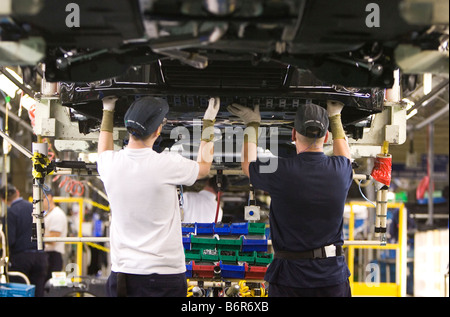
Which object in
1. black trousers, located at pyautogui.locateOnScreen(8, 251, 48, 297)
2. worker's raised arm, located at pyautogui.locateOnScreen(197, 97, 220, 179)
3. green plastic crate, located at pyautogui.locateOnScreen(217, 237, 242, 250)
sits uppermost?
worker's raised arm, located at pyautogui.locateOnScreen(197, 97, 220, 179)

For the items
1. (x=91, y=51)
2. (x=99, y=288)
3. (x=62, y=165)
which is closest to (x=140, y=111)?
(x=91, y=51)

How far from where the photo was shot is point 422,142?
808 inches

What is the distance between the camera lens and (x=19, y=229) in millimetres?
7914

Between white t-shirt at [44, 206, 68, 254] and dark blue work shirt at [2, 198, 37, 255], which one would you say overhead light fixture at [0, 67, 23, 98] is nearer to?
dark blue work shirt at [2, 198, 37, 255]

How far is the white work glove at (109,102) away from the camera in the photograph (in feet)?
12.5

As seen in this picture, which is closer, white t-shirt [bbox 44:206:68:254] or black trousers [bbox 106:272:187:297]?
black trousers [bbox 106:272:187:297]

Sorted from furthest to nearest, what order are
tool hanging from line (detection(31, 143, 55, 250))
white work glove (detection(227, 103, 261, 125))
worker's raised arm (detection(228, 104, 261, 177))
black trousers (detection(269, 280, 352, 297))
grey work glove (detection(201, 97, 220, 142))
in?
tool hanging from line (detection(31, 143, 55, 250)) → white work glove (detection(227, 103, 261, 125)) → worker's raised arm (detection(228, 104, 261, 177)) → grey work glove (detection(201, 97, 220, 142)) → black trousers (detection(269, 280, 352, 297))

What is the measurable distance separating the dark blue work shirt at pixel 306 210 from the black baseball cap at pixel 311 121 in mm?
116

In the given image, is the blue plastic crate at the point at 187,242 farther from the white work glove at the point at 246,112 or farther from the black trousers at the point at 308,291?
the black trousers at the point at 308,291

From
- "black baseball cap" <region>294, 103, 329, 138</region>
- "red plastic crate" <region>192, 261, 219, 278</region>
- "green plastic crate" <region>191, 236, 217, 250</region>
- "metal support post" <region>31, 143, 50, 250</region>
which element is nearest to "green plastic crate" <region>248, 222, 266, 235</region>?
"green plastic crate" <region>191, 236, 217, 250</region>

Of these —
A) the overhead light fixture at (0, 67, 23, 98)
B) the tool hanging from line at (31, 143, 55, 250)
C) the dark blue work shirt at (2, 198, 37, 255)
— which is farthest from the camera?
the dark blue work shirt at (2, 198, 37, 255)

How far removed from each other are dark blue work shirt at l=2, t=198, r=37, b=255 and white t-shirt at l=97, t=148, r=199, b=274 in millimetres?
5093

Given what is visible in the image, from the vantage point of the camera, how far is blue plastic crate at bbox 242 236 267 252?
15.0 feet
